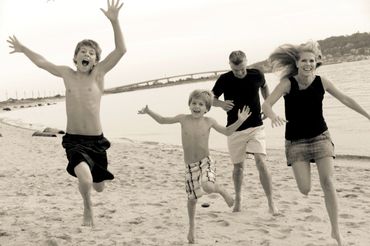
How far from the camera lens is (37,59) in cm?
569

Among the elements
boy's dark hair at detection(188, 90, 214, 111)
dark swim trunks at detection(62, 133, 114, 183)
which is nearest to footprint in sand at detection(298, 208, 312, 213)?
boy's dark hair at detection(188, 90, 214, 111)

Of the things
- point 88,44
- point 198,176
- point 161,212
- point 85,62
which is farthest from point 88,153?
point 161,212

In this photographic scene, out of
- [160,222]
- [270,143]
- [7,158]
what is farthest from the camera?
[270,143]

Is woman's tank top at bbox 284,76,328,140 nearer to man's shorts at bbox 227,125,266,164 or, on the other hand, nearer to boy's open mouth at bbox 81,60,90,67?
man's shorts at bbox 227,125,266,164

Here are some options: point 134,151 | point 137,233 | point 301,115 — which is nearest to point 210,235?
point 137,233

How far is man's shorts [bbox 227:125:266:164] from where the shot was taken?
6.22 m

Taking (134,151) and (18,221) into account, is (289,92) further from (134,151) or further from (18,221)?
(134,151)

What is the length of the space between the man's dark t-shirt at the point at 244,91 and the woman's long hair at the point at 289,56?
28.1 inches

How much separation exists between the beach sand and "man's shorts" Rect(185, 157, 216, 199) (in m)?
0.62

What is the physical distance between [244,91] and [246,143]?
671 mm

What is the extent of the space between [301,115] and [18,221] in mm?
3642

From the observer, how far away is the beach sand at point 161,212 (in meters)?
5.30

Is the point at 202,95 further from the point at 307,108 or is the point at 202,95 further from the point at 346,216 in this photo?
the point at 346,216

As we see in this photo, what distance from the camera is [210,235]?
17.7 ft
